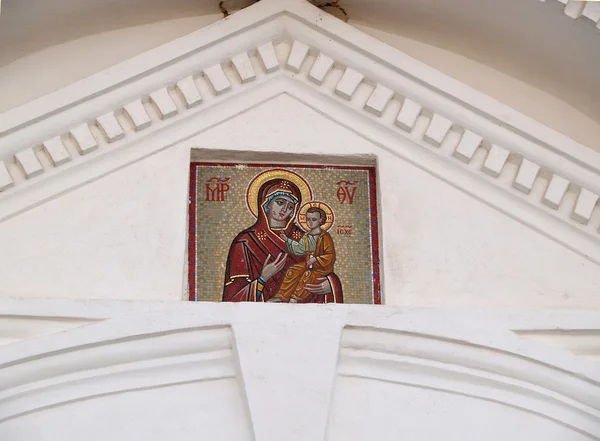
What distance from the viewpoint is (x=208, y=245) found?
4.52m

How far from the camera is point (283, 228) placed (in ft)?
15.1

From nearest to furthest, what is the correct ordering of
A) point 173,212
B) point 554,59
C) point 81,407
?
point 81,407 < point 173,212 < point 554,59

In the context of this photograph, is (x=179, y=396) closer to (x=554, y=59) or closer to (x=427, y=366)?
(x=427, y=366)

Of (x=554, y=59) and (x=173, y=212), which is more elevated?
(x=554, y=59)

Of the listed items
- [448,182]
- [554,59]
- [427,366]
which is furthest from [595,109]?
[427,366]

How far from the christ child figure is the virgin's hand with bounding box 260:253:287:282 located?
0.11 feet

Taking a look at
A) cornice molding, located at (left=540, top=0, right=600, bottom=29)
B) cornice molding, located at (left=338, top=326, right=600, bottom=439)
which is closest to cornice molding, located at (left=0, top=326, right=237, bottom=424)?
cornice molding, located at (left=338, top=326, right=600, bottom=439)

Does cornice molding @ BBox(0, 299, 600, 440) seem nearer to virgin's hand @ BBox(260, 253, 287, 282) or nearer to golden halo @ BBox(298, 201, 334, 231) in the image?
virgin's hand @ BBox(260, 253, 287, 282)

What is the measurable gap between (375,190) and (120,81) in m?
1.01

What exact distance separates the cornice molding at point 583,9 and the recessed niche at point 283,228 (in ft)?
2.94

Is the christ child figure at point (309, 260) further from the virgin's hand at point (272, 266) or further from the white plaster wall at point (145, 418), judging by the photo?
the white plaster wall at point (145, 418)

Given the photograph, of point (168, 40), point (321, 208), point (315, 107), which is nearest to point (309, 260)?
point (321, 208)

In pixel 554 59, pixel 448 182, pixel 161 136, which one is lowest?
pixel 161 136

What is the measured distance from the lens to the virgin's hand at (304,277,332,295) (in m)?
4.48
